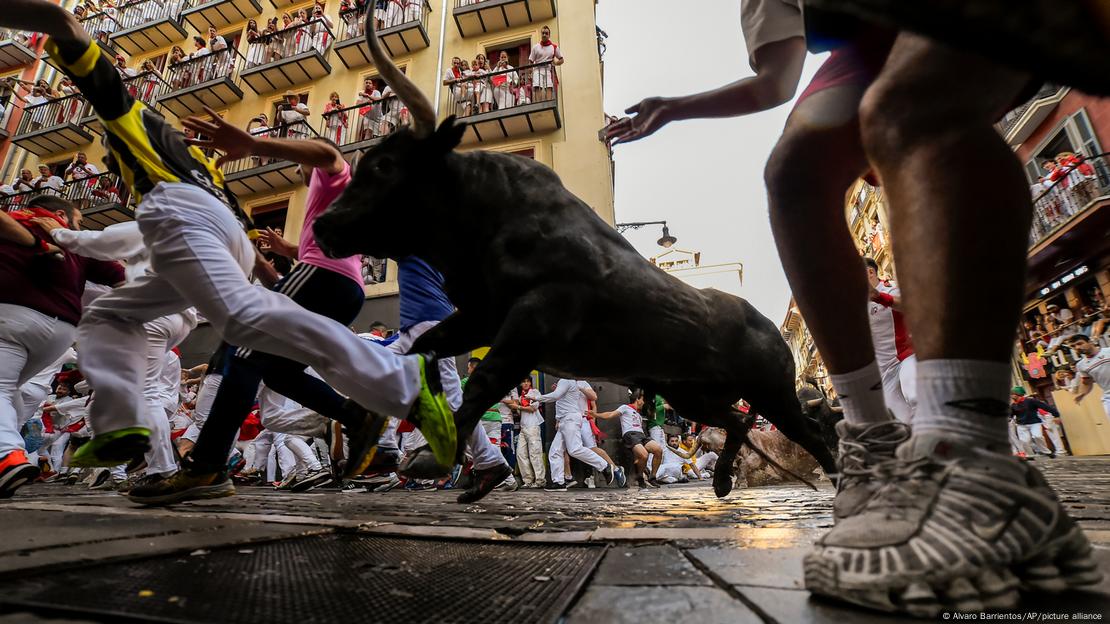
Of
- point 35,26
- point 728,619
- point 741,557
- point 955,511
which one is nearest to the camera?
point 728,619

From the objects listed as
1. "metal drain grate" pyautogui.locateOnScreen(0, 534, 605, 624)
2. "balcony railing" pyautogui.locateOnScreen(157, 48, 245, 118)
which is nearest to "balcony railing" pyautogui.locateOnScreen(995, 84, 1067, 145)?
"metal drain grate" pyautogui.locateOnScreen(0, 534, 605, 624)

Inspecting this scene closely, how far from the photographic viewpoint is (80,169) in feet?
55.7

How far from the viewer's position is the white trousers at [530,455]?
974cm

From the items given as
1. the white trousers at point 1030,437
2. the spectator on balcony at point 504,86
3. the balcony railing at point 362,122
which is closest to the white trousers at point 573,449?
the spectator on balcony at point 504,86

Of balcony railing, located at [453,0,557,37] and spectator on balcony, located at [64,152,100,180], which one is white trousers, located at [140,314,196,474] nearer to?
balcony railing, located at [453,0,557,37]

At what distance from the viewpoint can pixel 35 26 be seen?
2.44m

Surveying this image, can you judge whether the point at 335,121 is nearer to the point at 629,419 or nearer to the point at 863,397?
the point at 629,419

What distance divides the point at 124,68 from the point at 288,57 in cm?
757

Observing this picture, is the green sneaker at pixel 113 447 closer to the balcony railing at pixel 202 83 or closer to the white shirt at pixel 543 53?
the white shirt at pixel 543 53

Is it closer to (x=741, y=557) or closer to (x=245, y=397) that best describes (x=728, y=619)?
(x=741, y=557)

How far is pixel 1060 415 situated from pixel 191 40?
31.7 m

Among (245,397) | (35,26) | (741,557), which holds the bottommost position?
(741,557)

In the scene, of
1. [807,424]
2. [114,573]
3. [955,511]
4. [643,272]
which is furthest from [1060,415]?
[114,573]

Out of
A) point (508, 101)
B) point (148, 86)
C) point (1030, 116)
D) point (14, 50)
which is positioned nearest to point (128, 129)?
point (508, 101)
